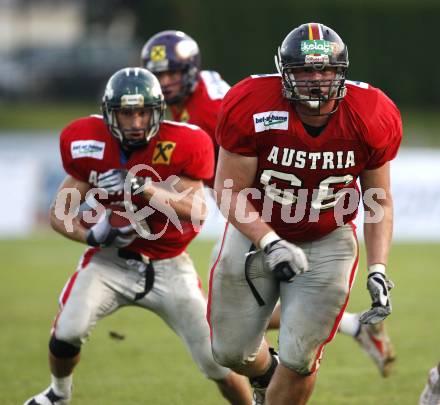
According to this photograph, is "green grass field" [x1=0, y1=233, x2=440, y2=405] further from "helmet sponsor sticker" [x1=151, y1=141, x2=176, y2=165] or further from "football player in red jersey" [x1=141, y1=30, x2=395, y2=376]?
"helmet sponsor sticker" [x1=151, y1=141, x2=176, y2=165]

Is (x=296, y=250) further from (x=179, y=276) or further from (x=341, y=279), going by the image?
(x=179, y=276)

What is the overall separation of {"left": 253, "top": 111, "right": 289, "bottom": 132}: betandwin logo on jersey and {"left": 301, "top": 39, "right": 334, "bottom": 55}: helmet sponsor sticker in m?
0.27

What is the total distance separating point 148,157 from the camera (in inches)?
206

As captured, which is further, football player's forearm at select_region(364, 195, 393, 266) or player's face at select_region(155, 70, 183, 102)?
player's face at select_region(155, 70, 183, 102)

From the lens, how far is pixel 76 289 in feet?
16.9

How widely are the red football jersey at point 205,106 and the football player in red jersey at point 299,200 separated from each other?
5.24 ft

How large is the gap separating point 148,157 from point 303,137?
1.11m

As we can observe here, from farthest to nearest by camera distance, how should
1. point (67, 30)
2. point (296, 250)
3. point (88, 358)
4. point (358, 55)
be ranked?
point (67, 30)
point (358, 55)
point (88, 358)
point (296, 250)

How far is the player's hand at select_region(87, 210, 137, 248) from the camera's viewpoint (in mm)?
5074

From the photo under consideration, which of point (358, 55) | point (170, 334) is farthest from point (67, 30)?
point (170, 334)

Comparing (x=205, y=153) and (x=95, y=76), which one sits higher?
(x=205, y=153)

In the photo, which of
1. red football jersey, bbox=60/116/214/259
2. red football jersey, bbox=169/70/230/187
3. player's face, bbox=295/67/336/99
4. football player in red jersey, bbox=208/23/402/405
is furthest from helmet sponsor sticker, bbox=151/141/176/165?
player's face, bbox=295/67/336/99

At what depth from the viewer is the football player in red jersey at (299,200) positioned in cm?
436

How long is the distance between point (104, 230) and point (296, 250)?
120 cm
